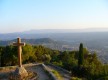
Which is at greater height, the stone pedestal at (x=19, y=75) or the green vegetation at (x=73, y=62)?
the stone pedestal at (x=19, y=75)

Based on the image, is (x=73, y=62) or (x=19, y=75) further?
(x=73, y=62)

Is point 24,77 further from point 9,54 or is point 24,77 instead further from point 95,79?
point 9,54

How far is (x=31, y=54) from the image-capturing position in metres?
34.6

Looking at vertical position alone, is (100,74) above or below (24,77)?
below

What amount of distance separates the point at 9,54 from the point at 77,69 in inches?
424

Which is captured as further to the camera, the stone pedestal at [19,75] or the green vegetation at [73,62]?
the green vegetation at [73,62]

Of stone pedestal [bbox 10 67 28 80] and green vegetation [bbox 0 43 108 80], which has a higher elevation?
stone pedestal [bbox 10 67 28 80]

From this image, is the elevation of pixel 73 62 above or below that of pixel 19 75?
below

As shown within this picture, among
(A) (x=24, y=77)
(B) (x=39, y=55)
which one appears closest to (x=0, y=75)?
(A) (x=24, y=77)

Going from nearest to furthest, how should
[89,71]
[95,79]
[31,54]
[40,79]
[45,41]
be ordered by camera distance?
[40,79]
[95,79]
[89,71]
[31,54]
[45,41]

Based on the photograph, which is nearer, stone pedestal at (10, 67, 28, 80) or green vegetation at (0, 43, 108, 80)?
stone pedestal at (10, 67, 28, 80)

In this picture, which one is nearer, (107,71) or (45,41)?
(107,71)

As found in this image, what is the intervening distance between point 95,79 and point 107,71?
6.92 feet

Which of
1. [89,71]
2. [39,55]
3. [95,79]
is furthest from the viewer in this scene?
[39,55]
